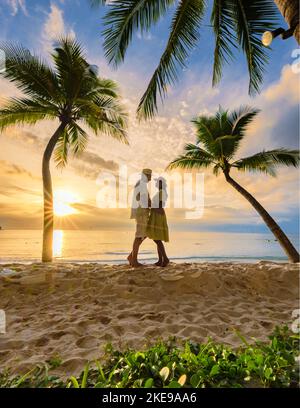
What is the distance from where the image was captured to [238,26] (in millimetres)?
5027

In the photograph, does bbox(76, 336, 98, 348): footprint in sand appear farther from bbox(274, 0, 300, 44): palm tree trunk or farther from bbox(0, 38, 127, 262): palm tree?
bbox(0, 38, 127, 262): palm tree

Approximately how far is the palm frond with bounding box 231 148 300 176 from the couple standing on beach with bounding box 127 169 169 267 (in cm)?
540

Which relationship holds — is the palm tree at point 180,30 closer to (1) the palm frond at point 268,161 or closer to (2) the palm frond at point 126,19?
(2) the palm frond at point 126,19

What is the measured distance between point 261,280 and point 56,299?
11.9 ft

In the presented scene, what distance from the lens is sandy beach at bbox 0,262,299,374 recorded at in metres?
2.58

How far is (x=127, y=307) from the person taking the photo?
147 inches

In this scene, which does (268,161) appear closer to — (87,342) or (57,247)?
(87,342)

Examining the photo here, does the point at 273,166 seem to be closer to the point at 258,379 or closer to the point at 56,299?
the point at 56,299

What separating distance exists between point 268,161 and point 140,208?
20.2 ft

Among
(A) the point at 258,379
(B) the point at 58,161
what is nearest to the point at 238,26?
(A) the point at 258,379

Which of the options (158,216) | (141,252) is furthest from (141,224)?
(141,252)

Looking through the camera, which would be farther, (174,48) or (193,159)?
(193,159)

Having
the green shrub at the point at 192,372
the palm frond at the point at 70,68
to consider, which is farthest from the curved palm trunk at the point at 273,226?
the green shrub at the point at 192,372

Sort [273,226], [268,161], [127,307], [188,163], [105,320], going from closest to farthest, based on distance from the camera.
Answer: [105,320], [127,307], [273,226], [268,161], [188,163]
